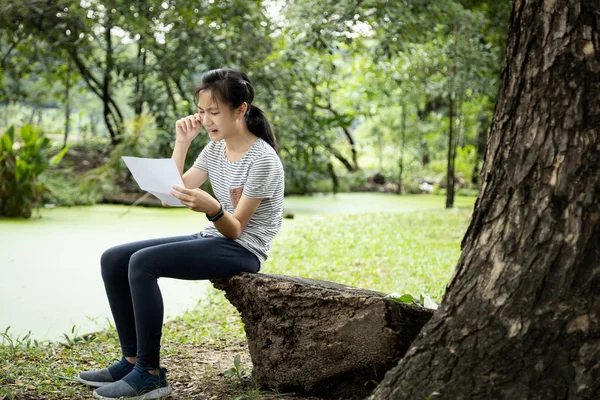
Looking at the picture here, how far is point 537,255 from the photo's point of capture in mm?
1853

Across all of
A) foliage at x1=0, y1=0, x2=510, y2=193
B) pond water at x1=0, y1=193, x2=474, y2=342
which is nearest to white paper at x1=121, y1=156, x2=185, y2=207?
pond water at x1=0, y1=193, x2=474, y2=342

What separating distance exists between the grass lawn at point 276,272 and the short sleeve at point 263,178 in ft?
2.09

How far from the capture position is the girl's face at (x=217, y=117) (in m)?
2.62

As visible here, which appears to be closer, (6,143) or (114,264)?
(114,264)

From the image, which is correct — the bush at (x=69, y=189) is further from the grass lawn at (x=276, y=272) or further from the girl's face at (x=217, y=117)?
the girl's face at (x=217, y=117)

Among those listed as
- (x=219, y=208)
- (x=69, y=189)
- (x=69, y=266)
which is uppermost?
(x=219, y=208)

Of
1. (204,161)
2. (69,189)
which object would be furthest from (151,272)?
(69,189)

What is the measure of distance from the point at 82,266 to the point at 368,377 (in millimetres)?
3276

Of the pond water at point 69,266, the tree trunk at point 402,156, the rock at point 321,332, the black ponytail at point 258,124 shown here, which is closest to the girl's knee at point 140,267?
the rock at point 321,332

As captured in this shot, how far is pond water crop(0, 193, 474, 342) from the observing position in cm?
383

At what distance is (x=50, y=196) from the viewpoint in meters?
8.57

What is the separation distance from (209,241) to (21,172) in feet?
16.7

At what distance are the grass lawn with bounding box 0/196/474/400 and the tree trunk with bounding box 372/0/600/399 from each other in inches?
29.6

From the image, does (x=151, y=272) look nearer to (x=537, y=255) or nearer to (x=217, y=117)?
(x=217, y=117)
